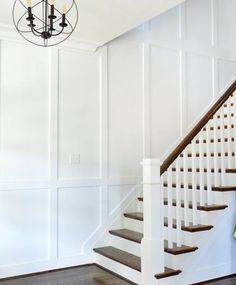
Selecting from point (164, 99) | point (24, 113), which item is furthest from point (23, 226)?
point (164, 99)

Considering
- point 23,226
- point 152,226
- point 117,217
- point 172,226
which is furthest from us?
point 117,217

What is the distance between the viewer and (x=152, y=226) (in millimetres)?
3262

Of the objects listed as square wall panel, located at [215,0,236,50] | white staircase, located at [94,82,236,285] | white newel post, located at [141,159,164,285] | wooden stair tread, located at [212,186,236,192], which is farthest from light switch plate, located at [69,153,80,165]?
square wall panel, located at [215,0,236,50]

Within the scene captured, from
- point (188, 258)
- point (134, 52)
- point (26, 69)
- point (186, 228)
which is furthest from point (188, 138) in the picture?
point (26, 69)

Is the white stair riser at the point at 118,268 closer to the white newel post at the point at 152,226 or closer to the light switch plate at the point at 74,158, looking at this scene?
the white newel post at the point at 152,226

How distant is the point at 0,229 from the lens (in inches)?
146

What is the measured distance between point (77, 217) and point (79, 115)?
124cm

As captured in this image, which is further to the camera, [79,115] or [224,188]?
[79,115]

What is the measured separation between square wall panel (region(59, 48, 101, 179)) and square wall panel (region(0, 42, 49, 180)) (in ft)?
0.66

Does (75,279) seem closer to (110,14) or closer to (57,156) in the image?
(57,156)

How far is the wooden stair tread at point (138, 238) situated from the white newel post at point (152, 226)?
0.14m

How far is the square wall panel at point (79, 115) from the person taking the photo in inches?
163

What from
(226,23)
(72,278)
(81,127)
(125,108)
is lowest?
(72,278)

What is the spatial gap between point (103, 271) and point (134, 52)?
283cm
